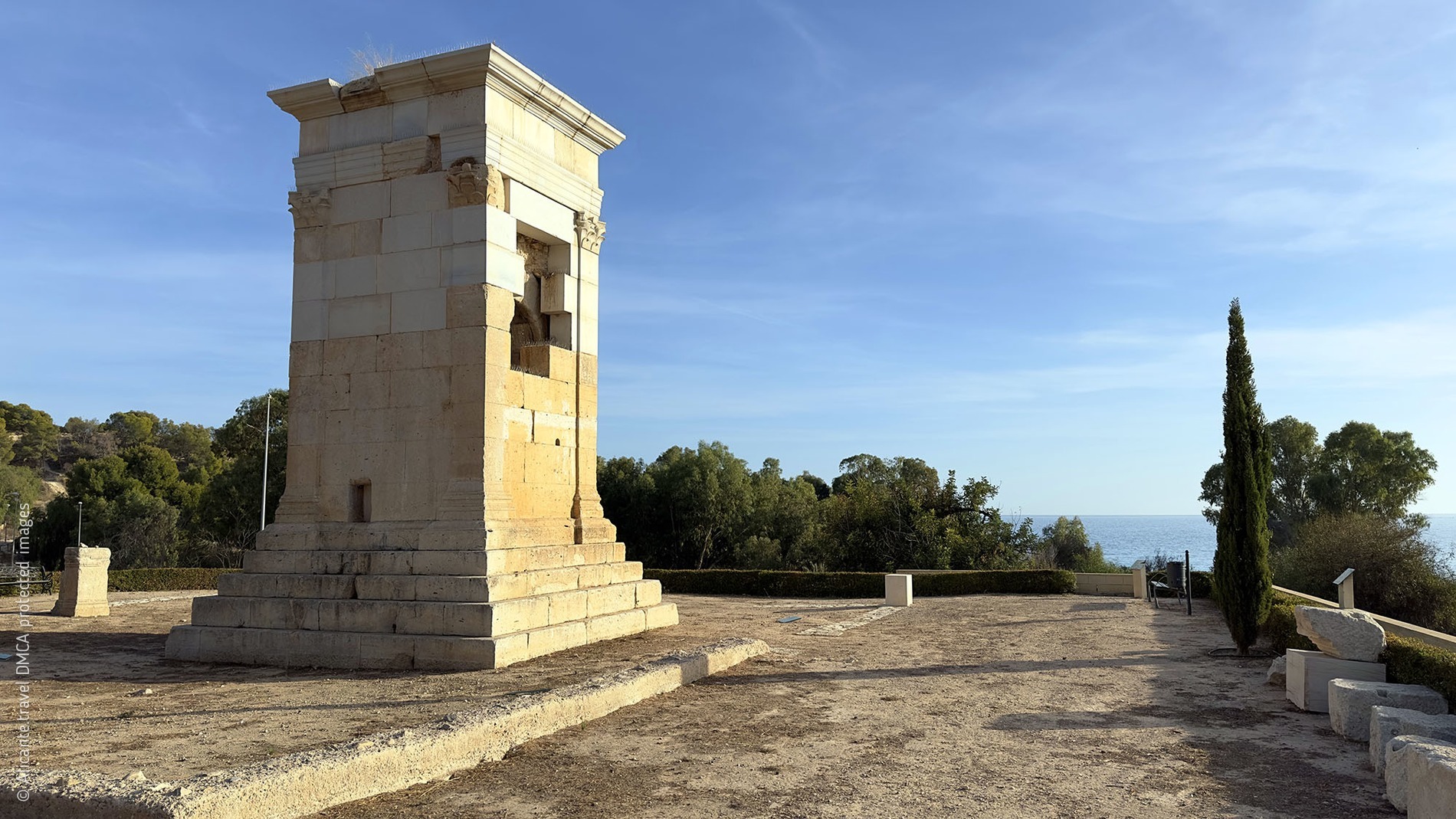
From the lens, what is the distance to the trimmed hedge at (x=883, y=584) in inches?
882

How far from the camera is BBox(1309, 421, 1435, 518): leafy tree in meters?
43.4

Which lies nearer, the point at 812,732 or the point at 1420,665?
the point at 812,732

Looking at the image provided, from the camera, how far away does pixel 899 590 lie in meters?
18.8

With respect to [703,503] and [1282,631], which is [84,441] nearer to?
[703,503]

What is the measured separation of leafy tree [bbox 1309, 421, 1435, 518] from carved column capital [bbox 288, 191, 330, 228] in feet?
151

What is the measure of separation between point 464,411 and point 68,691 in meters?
4.76

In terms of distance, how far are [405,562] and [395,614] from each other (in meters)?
0.69

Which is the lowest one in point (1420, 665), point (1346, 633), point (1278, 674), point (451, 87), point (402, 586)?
point (1278, 674)

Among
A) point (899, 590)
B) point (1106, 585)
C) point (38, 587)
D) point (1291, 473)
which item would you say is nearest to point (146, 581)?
point (38, 587)

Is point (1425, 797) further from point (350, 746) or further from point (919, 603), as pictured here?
point (919, 603)

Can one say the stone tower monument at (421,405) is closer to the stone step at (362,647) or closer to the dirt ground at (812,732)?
the stone step at (362,647)

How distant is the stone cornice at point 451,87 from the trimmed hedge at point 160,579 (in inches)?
583

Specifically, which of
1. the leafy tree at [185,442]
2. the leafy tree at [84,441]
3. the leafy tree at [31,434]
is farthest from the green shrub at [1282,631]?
the leafy tree at [31,434]

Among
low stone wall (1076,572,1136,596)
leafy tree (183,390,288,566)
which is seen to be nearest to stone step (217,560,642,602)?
low stone wall (1076,572,1136,596)
